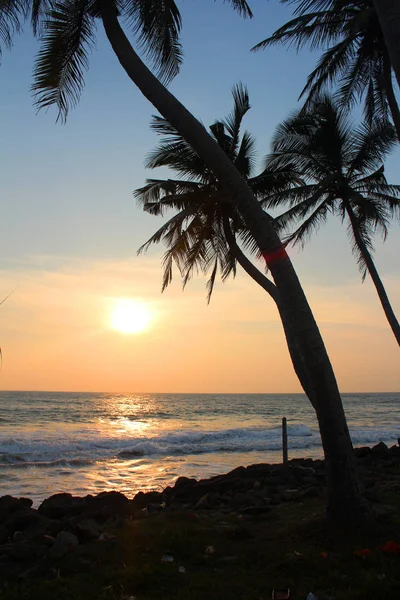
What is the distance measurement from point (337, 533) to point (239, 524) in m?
1.56

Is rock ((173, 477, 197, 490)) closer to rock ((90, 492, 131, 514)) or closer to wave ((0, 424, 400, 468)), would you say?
rock ((90, 492, 131, 514))

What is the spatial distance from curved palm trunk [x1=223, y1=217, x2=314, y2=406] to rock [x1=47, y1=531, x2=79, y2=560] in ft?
12.2

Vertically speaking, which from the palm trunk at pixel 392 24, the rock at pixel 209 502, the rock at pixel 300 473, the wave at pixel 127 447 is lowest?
the wave at pixel 127 447

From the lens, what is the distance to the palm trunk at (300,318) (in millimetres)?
6195

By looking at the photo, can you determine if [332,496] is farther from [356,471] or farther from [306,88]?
[306,88]

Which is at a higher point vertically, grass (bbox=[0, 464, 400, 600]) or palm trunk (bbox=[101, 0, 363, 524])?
palm trunk (bbox=[101, 0, 363, 524])

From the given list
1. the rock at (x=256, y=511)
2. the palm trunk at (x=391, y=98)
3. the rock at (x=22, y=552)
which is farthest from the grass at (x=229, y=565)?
the palm trunk at (x=391, y=98)

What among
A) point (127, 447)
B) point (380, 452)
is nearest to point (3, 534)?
point (380, 452)

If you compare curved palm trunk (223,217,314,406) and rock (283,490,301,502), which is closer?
rock (283,490,301,502)

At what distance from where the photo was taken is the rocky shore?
634 centimetres

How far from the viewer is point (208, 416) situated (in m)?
52.1

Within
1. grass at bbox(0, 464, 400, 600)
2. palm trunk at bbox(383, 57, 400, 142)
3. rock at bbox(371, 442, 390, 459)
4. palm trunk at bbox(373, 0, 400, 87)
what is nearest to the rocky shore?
grass at bbox(0, 464, 400, 600)

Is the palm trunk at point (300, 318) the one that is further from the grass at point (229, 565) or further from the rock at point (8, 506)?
the rock at point (8, 506)

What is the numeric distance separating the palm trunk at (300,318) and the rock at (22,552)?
142 inches
